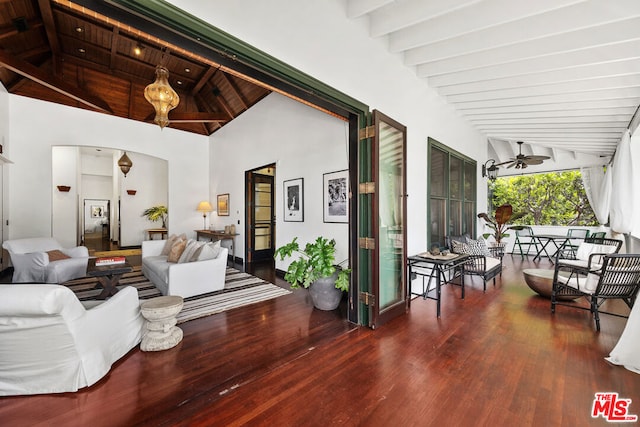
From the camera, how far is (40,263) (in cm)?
432

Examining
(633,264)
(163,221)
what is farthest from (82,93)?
(633,264)

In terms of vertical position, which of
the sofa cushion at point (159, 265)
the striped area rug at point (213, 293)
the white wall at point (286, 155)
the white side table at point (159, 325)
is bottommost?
the striped area rug at point (213, 293)

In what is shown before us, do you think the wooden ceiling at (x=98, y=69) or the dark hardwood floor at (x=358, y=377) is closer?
the dark hardwood floor at (x=358, y=377)

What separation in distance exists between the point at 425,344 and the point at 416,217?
6.26 ft

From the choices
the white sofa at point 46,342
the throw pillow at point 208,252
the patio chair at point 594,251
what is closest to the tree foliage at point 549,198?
the patio chair at point 594,251

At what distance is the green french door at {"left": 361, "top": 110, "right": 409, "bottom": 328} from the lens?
279 centimetres

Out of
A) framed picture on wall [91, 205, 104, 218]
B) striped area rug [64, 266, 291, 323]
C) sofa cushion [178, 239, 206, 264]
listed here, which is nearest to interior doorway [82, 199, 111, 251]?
framed picture on wall [91, 205, 104, 218]

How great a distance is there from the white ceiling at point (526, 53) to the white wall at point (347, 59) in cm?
19

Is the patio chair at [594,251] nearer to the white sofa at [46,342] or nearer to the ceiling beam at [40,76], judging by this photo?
the white sofa at [46,342]

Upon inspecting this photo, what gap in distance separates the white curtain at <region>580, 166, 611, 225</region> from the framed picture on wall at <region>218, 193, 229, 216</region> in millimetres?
9179

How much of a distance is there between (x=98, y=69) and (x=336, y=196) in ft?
21.6

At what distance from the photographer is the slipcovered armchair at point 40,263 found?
429 cm

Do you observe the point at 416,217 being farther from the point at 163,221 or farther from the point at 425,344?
the point at 163,221

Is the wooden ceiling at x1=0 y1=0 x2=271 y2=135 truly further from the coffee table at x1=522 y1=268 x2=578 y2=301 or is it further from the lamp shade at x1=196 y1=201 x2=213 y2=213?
the coffee table at x1=522 y1=268 x2=578 y2=301
